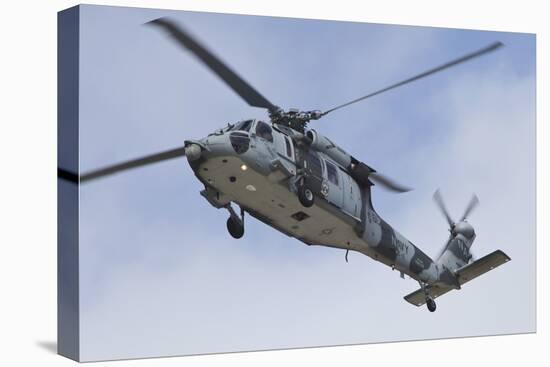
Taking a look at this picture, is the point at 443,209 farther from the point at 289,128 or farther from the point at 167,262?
the point at 167,262

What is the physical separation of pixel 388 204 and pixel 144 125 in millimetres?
3771

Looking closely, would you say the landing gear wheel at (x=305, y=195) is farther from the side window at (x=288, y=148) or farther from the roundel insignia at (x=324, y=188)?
the side window at (x=288, y=148)

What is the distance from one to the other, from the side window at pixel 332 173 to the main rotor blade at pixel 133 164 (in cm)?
193

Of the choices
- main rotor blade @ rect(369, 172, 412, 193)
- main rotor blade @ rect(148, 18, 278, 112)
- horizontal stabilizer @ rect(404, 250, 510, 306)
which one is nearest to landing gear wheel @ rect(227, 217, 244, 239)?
main rotor blade @ rect(148, 18, 278, 112)

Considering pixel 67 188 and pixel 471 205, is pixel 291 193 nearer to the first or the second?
pixel 67 188

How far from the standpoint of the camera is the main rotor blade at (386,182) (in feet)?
54.3

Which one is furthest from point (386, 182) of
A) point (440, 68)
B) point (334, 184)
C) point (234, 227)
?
point (234, 227)

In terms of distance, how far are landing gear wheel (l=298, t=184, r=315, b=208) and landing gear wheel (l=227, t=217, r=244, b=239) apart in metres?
0.86

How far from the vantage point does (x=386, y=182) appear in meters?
16.7

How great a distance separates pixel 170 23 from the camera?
15.1 metres

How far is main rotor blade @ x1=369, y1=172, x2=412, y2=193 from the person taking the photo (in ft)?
Answer: 54.3

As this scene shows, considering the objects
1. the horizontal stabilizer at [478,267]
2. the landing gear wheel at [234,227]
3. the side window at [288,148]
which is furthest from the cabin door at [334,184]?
the horizontal stabilizer at [478,267]

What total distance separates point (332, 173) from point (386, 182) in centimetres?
126

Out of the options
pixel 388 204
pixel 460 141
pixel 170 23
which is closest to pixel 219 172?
pixel 170 23
